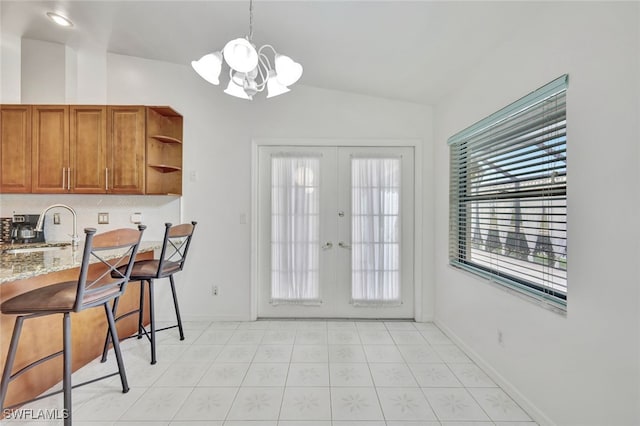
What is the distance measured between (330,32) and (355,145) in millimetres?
1189

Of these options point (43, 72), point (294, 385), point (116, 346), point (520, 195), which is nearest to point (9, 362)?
point (116, 346)

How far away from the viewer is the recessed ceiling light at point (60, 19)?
2325 mm

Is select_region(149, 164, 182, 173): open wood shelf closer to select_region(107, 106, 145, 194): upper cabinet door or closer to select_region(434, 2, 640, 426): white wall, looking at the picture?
select_region(107, 106, 145, 194): upper cabinet door

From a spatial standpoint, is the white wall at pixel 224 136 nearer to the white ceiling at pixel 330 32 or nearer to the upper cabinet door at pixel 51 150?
the white ceiling at pixel 330 32

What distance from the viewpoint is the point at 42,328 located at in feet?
5.98

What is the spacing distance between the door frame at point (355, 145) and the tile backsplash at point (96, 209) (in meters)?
0.85

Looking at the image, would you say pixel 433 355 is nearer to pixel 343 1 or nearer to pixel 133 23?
pixel 343 1

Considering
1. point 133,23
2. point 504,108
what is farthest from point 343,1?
point 133,23

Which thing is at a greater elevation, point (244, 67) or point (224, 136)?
point (224, 136)

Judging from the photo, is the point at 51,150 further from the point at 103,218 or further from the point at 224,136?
the point at 224,136

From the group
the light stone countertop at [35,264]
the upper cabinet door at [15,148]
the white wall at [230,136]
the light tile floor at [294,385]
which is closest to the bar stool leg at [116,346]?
the light tile floor at [294,385]

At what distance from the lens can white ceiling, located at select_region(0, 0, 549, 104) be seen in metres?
1.78

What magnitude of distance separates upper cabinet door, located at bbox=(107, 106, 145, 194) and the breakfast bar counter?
0.80m

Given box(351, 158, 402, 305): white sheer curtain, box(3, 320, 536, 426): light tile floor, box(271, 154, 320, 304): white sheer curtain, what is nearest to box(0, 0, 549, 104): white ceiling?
box(351, 158, 402, 305): white sheer curtain
